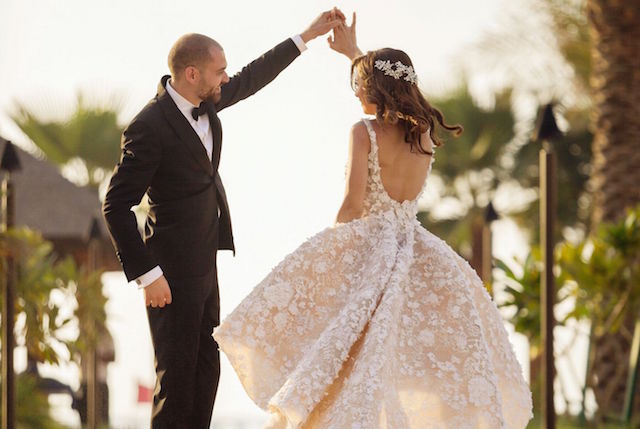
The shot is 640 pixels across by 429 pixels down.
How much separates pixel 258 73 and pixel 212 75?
857 millimetres

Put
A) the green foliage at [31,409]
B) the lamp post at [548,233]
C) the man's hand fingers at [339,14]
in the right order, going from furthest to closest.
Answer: the green foliage at [31,409] < the lamp post at [548,233] < the man's hand fingers at [339,14]

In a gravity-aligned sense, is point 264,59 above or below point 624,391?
above

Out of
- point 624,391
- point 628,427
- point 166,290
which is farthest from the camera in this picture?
point 624,391

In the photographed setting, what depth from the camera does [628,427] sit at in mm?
15766

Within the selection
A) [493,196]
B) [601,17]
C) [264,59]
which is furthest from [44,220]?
[264,59]

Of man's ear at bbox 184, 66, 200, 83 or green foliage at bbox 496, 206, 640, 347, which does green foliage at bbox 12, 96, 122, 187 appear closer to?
green foliage at bbox 496, 206, 640, 347

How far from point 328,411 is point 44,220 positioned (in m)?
21.8

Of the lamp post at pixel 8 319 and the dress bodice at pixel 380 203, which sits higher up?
the dress bodice at pixel 380 203

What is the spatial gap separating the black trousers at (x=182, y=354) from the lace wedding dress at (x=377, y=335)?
0.16 metres

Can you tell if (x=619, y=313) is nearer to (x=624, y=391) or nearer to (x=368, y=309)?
(x=624, y=391)

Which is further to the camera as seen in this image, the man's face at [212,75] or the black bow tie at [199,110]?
the black bow tie at [199,110]

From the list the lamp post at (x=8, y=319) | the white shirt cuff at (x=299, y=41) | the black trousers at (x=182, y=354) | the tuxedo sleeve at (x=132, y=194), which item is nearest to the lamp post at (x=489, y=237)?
the lamp post at (x=8, y=319)

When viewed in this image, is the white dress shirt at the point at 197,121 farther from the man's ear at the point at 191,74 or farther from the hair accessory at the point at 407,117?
the hair accessory at the point at 407,117

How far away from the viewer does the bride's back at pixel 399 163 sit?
693 centimetres
